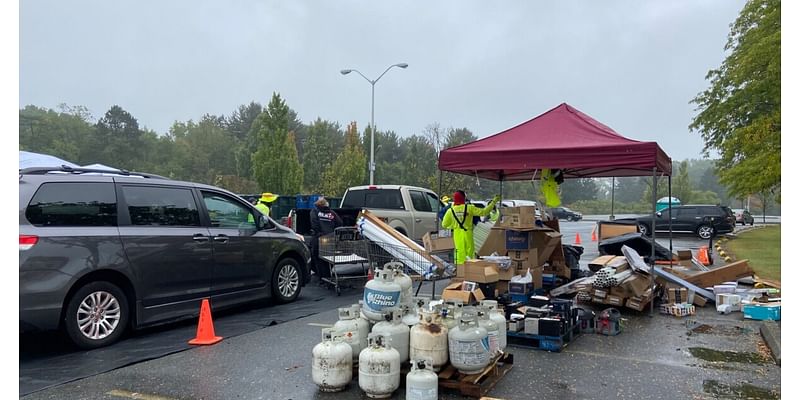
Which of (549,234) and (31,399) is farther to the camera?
(549,234)

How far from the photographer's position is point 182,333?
20.9ft

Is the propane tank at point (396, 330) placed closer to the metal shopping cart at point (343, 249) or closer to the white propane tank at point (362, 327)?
the white propane tank at point (362, 327)

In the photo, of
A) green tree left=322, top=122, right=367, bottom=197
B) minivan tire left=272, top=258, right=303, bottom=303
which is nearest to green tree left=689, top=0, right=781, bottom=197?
minivan tire left=272, top=258, right=303, bottom=303

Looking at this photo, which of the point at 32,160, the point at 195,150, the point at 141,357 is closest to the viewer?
the point at 141,357

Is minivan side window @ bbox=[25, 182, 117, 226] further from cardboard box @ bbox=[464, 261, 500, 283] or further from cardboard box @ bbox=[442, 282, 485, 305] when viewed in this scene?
cardboard box @ bbox=[464, 261, 500, 283]

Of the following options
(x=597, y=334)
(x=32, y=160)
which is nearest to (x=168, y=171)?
(x=32, y=160)

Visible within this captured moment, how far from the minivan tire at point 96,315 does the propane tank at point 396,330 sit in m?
3.28

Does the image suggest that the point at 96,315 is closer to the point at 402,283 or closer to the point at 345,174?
the point at 402,283

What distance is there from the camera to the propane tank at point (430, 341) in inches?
166

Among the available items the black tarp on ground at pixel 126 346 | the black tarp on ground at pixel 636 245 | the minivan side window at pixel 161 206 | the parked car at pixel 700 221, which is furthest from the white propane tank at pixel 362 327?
the parked car at pixel 700 221

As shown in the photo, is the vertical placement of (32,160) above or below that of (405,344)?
above

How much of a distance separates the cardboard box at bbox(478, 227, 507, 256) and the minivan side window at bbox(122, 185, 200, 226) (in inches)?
186

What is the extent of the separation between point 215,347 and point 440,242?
4.94 metres

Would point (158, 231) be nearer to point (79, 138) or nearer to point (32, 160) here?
point (32, 160)
